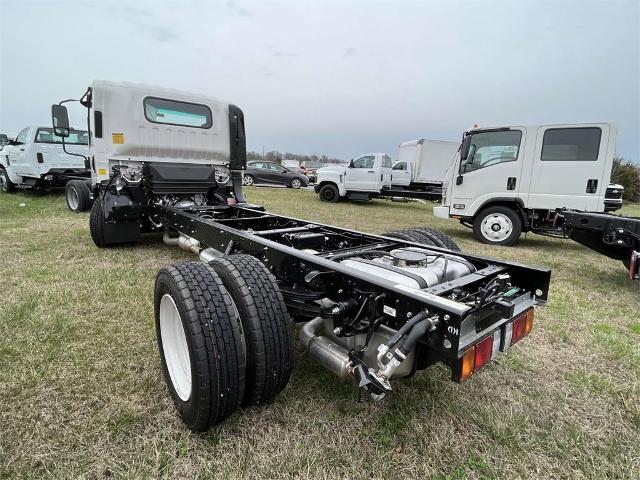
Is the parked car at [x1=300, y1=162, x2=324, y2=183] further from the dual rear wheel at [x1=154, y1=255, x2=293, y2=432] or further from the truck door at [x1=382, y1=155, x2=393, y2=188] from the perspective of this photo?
the dual rear wheel at [x1=154, y1=255, x2=293, y2=432]

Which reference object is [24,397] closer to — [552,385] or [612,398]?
[552,385]

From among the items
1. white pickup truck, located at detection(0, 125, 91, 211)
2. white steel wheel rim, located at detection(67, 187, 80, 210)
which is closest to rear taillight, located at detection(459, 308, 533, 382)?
white steel wheel rim, located at detection(67, 187, 80, 210)

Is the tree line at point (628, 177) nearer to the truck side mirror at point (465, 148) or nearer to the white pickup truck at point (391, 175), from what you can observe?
the white pickup truck at point (391, 175)

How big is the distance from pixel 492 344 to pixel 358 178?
12.3m

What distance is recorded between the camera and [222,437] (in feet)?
5.76

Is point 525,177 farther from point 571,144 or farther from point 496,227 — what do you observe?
point 496,227

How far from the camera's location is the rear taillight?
58.2 inches

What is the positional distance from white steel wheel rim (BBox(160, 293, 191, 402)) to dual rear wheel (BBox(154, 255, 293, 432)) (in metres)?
0.08

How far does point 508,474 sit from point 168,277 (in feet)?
6.06

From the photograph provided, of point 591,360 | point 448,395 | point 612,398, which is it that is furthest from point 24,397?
point 591,360

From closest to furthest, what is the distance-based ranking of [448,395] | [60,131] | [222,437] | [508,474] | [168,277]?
[508,474] → [222,437] → [168,277] → [448,395] → [60,131]

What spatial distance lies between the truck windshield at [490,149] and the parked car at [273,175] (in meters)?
13.7

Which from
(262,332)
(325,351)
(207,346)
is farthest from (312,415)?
(207,346)

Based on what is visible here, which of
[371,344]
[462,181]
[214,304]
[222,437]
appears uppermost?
[462,181]
